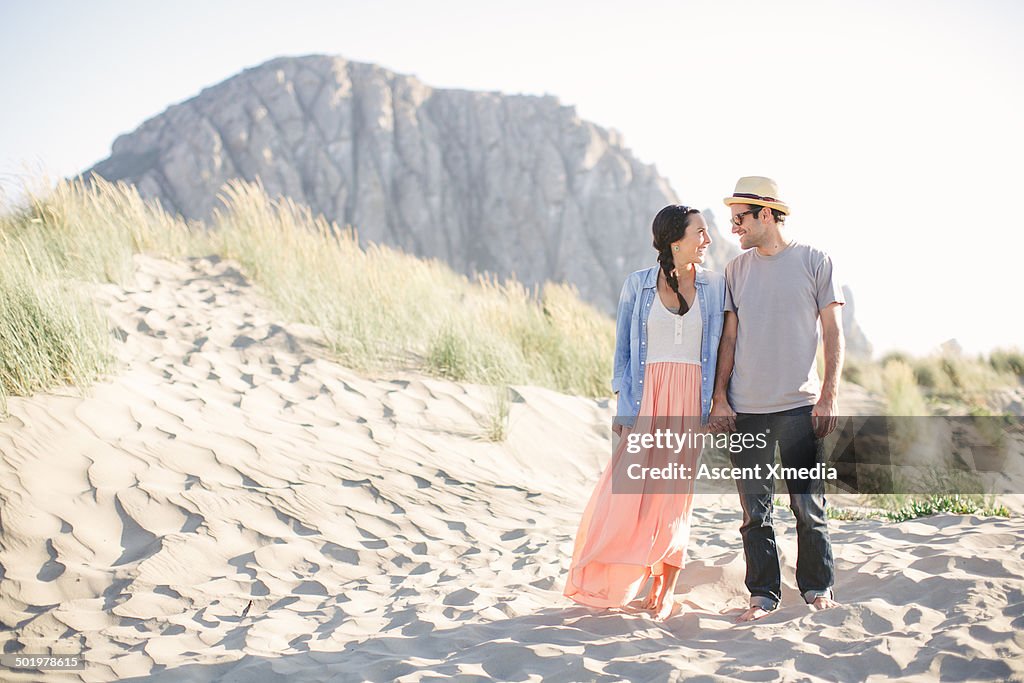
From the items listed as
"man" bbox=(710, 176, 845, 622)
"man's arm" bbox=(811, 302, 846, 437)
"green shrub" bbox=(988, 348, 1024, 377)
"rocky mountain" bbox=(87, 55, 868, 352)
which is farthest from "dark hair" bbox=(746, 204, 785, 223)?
"rocky mountain" bbox=(87, 55, 868, 352)

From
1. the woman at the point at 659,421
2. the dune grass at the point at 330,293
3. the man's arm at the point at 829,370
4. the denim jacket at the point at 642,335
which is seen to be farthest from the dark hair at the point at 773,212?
the dune grass at the point at 330,293

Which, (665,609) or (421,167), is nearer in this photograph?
(665,609)

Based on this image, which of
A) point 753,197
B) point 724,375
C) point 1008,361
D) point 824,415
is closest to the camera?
point 824,415

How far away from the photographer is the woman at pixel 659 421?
3523 mm

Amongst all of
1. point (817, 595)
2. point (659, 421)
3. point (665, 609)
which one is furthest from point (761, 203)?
point (665, 609)

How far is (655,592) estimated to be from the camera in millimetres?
3627

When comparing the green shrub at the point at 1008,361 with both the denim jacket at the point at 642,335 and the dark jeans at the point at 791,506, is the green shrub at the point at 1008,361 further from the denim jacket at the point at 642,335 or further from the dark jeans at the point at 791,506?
the denim jacket at the point at 642,335

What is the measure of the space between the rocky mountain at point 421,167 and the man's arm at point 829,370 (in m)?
43.2

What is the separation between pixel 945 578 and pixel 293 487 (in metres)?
3.49

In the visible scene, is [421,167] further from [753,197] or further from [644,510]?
[644,510]

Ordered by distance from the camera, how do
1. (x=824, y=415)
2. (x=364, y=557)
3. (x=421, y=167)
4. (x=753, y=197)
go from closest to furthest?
(x=824, y=415), (x=753, y=197), (x=364, y=557), (x=421, y=167)

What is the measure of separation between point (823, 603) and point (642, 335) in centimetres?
135

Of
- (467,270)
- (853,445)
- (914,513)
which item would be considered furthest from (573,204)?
(914,513)

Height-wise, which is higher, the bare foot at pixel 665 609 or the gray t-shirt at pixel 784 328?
Answer: the gray t-shirt at pixel 784 328
